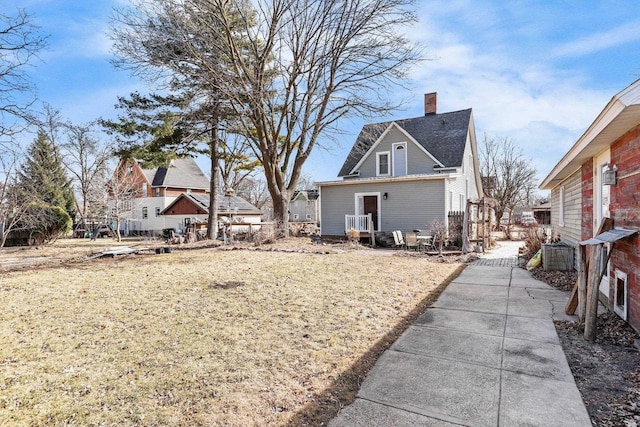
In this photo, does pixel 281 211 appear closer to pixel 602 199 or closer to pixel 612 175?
pixel 602 199

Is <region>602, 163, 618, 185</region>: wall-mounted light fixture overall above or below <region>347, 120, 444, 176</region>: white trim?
below

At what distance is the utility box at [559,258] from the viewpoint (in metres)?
8.23

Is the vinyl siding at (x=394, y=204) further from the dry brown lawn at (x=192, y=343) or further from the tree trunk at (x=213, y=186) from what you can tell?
the dry brown lawn at (x=192, y=343)

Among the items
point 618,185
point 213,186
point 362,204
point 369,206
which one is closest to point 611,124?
point 618,185

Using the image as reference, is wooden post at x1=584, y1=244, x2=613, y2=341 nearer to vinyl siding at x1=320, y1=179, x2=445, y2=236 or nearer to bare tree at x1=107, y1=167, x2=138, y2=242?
vinyl siding at x1=320, y1=179, x2=445, y2=236

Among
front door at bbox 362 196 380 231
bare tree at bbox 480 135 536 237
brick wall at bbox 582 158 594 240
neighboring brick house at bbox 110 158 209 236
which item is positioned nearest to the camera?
brick wall at bbox 582 158 594 240

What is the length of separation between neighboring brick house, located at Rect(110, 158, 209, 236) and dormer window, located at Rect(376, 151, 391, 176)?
19.8 m

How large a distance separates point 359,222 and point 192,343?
43.7ft

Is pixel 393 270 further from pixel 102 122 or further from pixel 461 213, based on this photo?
pixel 102 122

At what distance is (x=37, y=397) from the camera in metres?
2.78

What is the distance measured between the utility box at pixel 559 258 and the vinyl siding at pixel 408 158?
9.79 meters

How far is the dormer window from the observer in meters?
18.8

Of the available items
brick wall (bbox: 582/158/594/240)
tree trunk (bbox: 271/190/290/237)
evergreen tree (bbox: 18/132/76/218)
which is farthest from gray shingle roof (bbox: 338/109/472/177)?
evergreen tree (bbox: 18/132/76/218)

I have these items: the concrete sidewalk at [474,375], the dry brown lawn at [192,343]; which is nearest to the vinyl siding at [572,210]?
the concrete sidewalk at [474,375]
